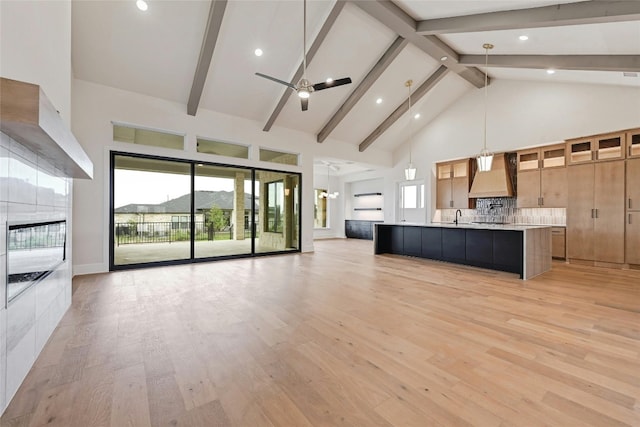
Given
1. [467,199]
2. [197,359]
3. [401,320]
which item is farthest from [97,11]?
[467,199]

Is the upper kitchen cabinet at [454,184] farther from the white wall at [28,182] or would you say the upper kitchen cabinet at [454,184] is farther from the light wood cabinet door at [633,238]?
the white wall at [28,182]

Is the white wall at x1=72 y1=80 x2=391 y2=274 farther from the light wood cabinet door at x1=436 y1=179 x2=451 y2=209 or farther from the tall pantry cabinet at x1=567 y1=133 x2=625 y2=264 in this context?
the tall pantry cabinet at x1=567 y1=133 x2=625 y2=264

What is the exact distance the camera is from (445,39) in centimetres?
562

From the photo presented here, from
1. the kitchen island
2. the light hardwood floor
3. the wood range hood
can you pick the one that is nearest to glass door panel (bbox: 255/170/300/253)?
the kitchen island

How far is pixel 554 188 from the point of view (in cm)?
645

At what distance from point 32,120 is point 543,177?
27.9ft

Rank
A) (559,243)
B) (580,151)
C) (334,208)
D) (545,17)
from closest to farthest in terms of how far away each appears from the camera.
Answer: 1. (545,17)
2. (580,151)
3. (559,243)
4. (334,208)

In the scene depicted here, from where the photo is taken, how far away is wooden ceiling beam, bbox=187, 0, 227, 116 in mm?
4007

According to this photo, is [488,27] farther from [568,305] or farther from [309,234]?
[309,234]

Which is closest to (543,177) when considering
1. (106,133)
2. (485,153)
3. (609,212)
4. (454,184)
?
(609,212)

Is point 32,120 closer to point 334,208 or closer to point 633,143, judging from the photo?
point 633,143

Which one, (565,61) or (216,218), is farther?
(216,218)

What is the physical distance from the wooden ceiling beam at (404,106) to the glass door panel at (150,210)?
5.32m

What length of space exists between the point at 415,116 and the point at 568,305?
21.7 feet
